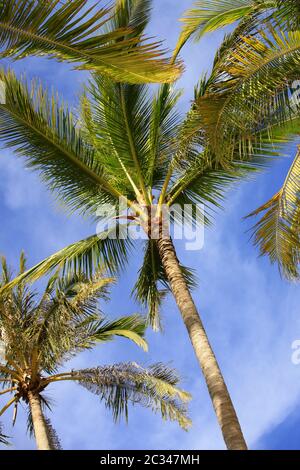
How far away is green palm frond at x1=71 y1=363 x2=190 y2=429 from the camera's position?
12.0 meters

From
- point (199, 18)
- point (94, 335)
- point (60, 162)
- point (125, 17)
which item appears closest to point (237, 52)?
point (199, 18)

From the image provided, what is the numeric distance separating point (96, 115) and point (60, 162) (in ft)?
4.02

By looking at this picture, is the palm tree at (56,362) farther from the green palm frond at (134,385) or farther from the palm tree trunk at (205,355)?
the palm tree trunk at (205,355)

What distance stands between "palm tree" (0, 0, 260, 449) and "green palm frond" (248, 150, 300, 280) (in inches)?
52.7

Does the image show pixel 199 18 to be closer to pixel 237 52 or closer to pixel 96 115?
pixel 237 52

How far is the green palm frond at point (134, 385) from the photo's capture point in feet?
39.5

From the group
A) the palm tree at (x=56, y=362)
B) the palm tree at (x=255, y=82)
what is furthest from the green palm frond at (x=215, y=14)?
the palm tree at (x=56, y=362)

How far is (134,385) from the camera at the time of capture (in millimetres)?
12344

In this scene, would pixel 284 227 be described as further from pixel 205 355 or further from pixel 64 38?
pixel 64 38

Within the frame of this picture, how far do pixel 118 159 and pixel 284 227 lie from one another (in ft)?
10.6

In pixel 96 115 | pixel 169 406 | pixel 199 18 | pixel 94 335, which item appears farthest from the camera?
pixel 94 335

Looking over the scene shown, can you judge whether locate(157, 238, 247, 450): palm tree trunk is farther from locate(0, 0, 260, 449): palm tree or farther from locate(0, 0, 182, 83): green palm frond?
locate(0, 0, 182, 83): green palm frond
